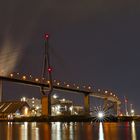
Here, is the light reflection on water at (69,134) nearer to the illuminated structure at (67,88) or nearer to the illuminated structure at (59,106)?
the illuminated structure at (67,88)

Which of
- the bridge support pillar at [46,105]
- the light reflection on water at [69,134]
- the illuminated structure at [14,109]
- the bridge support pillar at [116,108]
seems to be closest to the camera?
the light reflection on water at [69,134]

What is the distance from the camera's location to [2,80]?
278ft

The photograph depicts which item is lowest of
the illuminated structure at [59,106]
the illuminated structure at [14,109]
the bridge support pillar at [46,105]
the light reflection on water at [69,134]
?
the light reflection on water at [69,134]

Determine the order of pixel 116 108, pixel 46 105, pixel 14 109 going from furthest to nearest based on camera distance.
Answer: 1. pixel 116 108
2. pixel 14 109
3. pixel 46 105

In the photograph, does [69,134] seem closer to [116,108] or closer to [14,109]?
[14,109]

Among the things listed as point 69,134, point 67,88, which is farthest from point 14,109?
point 69,134

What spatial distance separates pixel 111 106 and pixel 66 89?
4086 cm

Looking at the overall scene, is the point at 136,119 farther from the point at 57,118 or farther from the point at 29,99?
the point at 29,99

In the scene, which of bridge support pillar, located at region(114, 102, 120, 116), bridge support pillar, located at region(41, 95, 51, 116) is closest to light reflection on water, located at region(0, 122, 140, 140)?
bridge support pillar, located at region(41, 95, 51, 116)

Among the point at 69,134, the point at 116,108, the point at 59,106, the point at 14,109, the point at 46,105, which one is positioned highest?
the point at 59,106

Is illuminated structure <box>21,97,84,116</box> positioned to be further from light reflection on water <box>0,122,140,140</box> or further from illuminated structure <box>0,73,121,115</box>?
light reflection on water <box>0,122,140,140</box>

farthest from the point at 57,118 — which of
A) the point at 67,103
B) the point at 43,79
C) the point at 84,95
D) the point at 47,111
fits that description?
the point at 67,103

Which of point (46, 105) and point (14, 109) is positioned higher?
point (14, 109)

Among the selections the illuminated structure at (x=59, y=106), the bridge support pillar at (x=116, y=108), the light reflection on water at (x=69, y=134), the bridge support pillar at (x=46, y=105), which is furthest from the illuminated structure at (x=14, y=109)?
the light reflection on water at (x=69, y=134)
